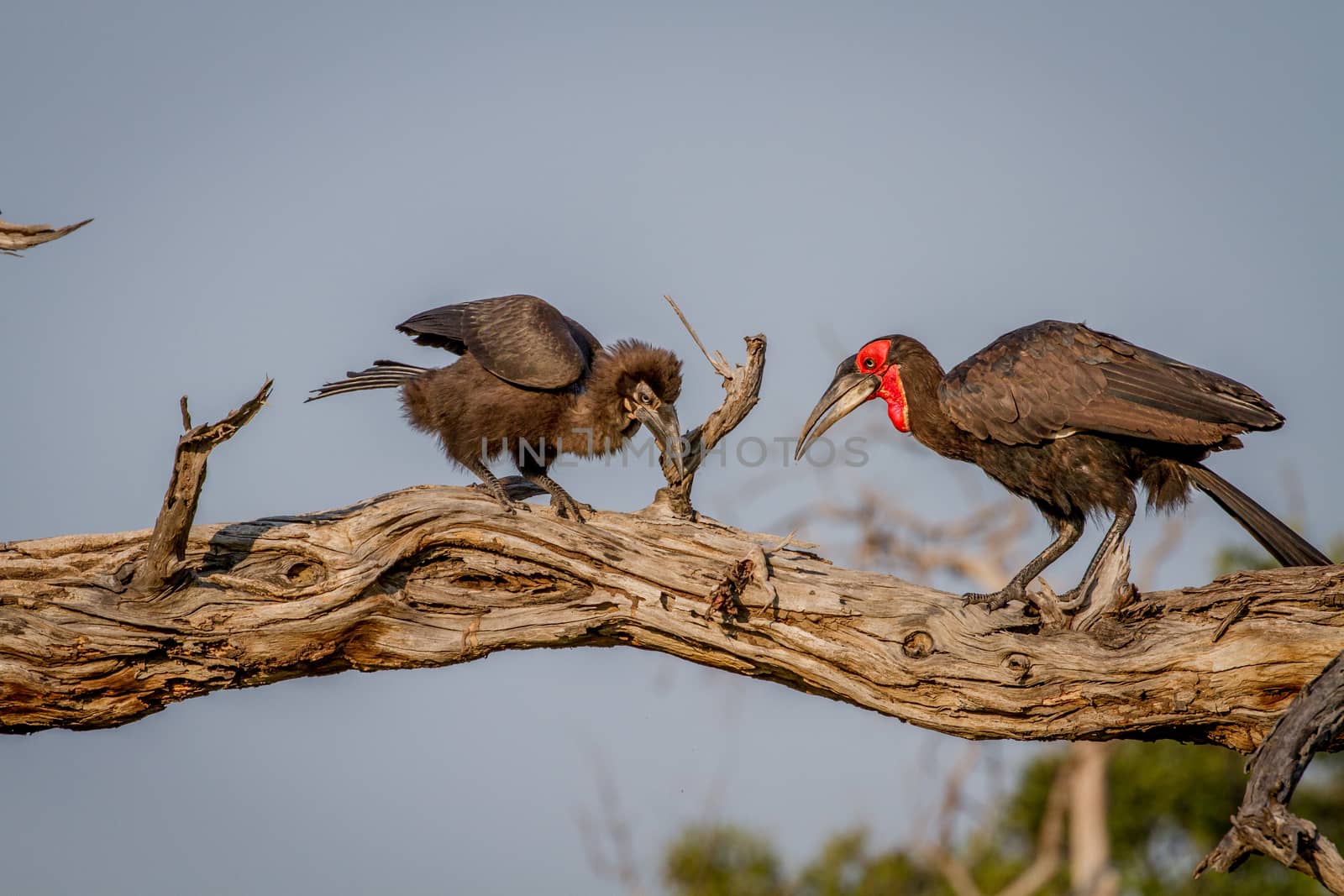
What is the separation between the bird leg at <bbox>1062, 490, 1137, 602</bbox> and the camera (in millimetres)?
4887

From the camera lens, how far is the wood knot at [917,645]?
462 centimetres

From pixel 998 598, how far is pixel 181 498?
319cm

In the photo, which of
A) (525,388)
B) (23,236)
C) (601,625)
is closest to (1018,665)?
(601,625)

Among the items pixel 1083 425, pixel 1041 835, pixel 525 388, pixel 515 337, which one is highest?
pixel 515 337

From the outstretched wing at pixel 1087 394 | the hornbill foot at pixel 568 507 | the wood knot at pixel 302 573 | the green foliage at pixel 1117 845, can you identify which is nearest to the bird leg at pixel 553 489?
the hornbill foot at pixel 568 507

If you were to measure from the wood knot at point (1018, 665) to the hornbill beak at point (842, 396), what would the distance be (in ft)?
5.64

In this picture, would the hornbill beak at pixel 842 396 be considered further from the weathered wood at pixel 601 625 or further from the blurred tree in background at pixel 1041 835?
the blurred tree in background at pixel 1041 835

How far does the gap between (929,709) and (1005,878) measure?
38.5ft

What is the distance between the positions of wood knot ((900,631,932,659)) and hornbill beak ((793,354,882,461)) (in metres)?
1.50

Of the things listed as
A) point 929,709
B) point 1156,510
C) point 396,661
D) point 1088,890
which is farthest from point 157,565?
point 1088,890

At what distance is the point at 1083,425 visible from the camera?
17.3ft

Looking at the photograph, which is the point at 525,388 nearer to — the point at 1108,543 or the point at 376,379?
the point at 376,379

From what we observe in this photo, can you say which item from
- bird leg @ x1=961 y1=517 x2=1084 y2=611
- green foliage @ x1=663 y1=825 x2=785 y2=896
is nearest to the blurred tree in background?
green foliage @ x1=663 y1=825 x2=785 y2=896

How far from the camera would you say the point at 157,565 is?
14.8ft
